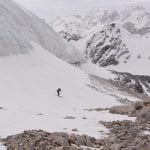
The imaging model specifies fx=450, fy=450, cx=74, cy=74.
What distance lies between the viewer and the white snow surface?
25047mm

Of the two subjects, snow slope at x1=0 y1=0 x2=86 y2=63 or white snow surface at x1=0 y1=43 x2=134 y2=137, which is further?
snow slope at x1=0 y1=0 x2=86 y2=63

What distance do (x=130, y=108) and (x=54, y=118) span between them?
6256mm

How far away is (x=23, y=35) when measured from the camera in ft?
297

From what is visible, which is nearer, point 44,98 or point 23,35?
point 44,98

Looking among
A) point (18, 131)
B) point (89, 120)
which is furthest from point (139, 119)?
point (18, 131)

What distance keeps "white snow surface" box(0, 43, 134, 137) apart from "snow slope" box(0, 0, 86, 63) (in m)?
2.58

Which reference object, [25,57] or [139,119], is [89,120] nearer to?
[139,119]

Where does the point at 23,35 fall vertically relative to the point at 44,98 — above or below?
above

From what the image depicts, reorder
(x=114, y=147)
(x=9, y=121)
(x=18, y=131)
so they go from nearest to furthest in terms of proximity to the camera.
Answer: (x=114, y=147) → (x=18, y=131) → (x=9, y=121)

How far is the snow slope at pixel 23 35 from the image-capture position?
80.4 meters

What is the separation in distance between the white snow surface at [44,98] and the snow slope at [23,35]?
2577mm

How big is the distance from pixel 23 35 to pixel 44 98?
38.3 metres

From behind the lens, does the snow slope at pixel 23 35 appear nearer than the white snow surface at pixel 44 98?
No

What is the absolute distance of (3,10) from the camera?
93062 mm
